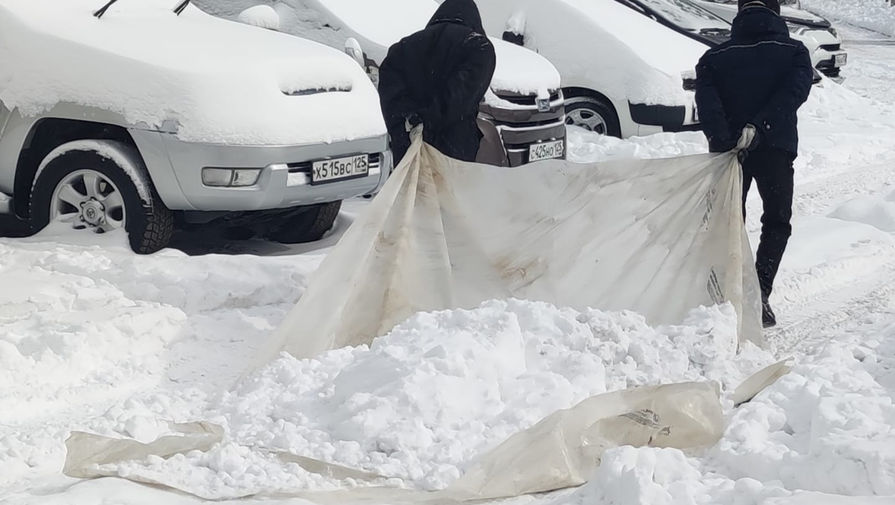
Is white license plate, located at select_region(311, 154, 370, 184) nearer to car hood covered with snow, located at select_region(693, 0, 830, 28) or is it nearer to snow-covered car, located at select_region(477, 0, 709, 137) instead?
snow-covered car, located at select_region(477, 0, 709, 137)

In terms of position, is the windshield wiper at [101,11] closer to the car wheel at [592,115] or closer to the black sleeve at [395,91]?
the black sleeve at [395,91]

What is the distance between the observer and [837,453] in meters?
3.18

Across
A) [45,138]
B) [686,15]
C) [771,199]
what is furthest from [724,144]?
[686,15]

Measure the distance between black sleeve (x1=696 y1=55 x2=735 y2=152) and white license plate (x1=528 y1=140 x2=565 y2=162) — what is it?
193 centimetres

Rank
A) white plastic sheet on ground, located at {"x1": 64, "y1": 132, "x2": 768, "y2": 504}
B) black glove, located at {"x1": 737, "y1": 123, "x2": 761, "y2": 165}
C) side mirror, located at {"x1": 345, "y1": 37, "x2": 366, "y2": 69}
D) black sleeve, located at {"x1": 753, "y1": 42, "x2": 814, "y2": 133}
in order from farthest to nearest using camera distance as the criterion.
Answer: side mirror, located at {"x1": 345, "y1": 37, "x2": 366, "y2": 69} < black sleeve, located at {"x1": 753, "y1": 42, "x2": 814, "y2": 133} < black glove, located at {"x1": 737, "y1": 123, "x2": 761, "y2": 165} < white plastic sheet on ground, located at {"x1": 64, "y1": 132, "x2": 768, "y2": 504}

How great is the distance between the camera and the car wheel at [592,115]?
10250 mm

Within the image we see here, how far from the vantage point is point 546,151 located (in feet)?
25.5

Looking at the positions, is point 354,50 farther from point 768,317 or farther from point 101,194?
point 768,317

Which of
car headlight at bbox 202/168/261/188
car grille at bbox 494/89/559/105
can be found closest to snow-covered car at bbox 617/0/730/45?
car grille at bbox 494/89/559/105

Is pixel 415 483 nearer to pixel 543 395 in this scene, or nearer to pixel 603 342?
pixel 543 395

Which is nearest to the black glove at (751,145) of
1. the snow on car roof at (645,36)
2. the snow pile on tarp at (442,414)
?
the snow pile on tarp at (442,414)

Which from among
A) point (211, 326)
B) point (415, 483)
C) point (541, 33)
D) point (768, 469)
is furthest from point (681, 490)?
point (541, 33)

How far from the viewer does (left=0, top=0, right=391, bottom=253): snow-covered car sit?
5.72 m

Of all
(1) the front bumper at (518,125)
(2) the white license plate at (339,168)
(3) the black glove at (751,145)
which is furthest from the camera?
(1) the front bumper at (518,125)
